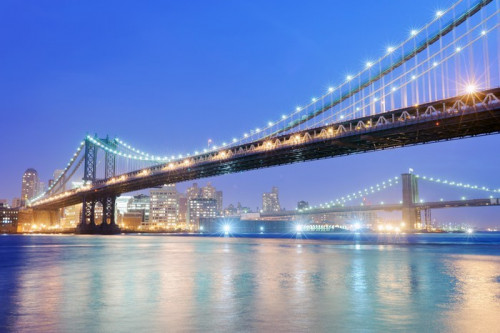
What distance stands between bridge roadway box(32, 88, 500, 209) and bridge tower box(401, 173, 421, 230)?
268 ft

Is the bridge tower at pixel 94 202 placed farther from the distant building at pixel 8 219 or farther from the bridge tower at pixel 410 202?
the bridge tower at pixel 410 202

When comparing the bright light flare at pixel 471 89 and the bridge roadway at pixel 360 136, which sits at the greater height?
the bright light flare at pixel 471 89

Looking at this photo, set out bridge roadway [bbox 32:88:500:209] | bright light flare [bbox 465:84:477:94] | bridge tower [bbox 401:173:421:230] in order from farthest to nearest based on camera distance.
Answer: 1. bridge tower [bbox 401:173:421:230]
2. bridge roadway [bbox 32:88:500:209]
3. bright light flare [bbox 465:84:477:94]

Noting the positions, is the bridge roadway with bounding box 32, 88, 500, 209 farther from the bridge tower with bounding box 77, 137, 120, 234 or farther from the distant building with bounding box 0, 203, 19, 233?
the distant building with bounding box 0, 203, 19, 233

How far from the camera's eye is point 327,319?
27.5ft

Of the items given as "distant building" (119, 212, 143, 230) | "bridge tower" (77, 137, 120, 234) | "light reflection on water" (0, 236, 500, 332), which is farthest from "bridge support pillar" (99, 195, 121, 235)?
"light reflection on water" (0, 236, 500, 332)

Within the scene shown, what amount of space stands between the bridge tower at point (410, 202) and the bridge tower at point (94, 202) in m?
84.5

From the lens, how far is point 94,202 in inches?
4235

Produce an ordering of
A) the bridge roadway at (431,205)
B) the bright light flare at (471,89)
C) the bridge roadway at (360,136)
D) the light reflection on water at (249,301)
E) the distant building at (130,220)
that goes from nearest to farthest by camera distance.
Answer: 1. the light reflection on water at (249,301)
2. the bright light flare at (471,89)
3. the bridge roadway at (360,136)
4. the bridge roadway at (431,205)
5. the distant building at (130,220)

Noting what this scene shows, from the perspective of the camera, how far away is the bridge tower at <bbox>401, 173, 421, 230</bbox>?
144 metres

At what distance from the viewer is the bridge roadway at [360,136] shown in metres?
42.2

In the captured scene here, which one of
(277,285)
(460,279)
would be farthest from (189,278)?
(460,279)

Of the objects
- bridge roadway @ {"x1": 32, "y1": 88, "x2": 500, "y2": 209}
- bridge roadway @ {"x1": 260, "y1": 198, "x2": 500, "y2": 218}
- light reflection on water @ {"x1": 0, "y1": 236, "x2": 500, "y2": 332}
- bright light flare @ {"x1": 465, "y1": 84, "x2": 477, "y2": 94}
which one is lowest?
light reflection on water @ {"x1": 0, "y1": 236, "x2": 500, "y2": 332}

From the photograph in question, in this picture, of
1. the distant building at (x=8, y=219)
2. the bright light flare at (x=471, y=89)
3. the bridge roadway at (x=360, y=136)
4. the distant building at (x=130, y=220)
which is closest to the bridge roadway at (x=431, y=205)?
the distant building at (x=130, y=220)
